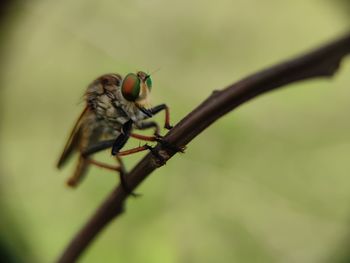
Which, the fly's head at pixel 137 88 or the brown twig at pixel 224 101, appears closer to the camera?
the brown twig at pixel 224 101

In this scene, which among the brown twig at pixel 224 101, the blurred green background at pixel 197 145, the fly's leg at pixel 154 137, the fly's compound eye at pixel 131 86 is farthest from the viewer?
the blurred green background at pixel 197 145

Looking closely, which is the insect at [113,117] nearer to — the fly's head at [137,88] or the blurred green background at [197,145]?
the fly's head at [137,88]

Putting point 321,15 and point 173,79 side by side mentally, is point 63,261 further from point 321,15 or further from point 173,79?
point 321,15

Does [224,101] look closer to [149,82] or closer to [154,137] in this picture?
[154,137]

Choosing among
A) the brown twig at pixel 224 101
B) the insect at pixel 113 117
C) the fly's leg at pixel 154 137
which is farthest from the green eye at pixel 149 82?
the brown twig at pixel 224 101

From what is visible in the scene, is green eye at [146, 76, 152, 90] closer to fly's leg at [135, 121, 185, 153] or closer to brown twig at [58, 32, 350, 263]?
fly's leg at [135, 121, 185, 153]

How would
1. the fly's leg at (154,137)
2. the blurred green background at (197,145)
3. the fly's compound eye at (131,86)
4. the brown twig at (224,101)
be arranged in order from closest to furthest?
the brown twig at (224,101)
the fly's leg at (154,137)
the fly's compound eye at (131,86)
the blurred green background at (197,145)

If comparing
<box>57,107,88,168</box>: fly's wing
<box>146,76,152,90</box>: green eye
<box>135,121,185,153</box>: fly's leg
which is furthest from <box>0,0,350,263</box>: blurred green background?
<box>146,76,152,90</box>: green eye
